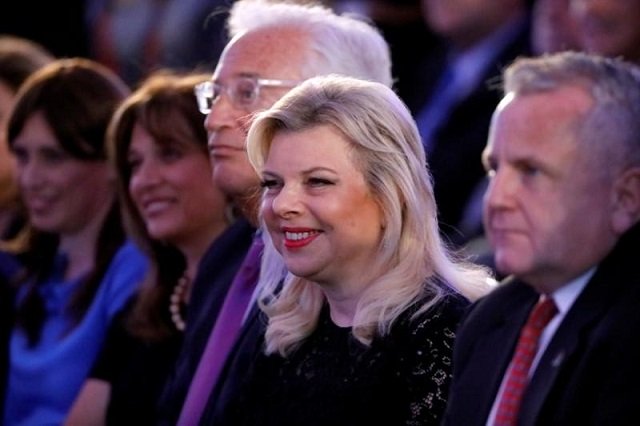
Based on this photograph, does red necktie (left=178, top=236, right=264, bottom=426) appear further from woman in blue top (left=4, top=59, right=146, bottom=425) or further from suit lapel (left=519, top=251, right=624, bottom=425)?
suit lapel (left=519, top=251, right=624, bottom=425)

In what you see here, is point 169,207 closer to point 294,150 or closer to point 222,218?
point 222,218

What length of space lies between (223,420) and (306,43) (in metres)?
1.18

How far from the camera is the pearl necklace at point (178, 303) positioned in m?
5.62

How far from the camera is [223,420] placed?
14.5 ft

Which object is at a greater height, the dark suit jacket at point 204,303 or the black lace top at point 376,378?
the black lace top at point 376,378

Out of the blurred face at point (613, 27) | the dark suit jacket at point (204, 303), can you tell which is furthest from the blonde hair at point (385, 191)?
the blurred face at point (613, 27)

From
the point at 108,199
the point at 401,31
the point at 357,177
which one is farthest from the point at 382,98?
the point at 401,31

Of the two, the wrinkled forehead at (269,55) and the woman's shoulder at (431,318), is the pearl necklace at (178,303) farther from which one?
the woman's shoulder at (431,318)

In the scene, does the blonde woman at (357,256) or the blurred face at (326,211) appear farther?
the blurred face at (326,211)

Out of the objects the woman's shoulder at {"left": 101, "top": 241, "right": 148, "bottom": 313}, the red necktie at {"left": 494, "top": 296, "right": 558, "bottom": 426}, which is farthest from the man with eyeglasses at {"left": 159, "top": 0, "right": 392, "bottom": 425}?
the red necktie at {"left": 494, "top": 296, "right": 558, "bottom": 426}

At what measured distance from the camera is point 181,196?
5.55 meters

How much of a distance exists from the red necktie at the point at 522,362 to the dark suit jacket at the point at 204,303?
68.9 inches

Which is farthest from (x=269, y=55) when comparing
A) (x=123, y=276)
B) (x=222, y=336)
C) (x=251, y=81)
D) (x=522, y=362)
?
(x=522, y=362)

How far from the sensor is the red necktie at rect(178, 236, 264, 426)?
189 inches
